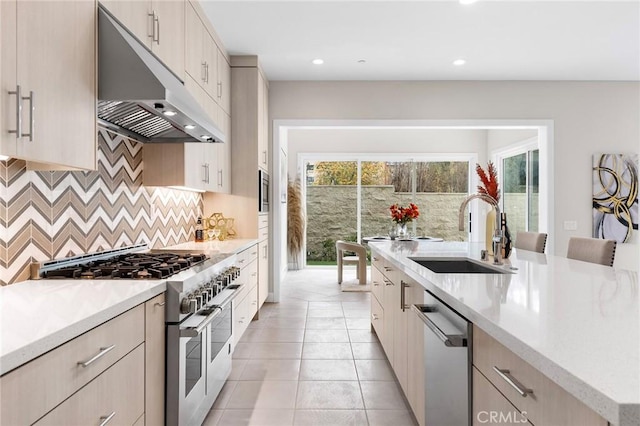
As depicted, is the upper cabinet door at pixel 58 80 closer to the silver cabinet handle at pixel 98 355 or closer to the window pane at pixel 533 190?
the silver cabinet handle at pixel 98 355

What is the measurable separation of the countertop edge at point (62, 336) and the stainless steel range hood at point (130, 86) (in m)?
0.89

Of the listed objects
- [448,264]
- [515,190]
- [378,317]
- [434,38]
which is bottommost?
[378,317]

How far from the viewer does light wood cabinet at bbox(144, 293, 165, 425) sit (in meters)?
1.56

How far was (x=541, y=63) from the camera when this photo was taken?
4.59 metres

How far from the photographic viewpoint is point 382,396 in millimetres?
2484

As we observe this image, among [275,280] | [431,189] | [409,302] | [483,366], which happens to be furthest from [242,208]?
[431,189]

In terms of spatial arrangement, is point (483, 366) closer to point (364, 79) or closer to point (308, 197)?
point (364, 79)

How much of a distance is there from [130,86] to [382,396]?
2.26 metres

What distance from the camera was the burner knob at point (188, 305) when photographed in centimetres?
174

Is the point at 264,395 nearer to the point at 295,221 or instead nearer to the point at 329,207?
the point at 295,221

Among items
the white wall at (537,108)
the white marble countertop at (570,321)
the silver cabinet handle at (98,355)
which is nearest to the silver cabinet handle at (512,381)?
the white marble countertop at (570,321)

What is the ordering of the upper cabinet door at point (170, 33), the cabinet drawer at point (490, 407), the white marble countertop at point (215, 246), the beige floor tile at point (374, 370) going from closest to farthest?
the cabinet drawer at point (490, 407), the upper cabinet door at point (170, 33), the beige floor tile at point (374, 370), the white marble countertop at point (215, 246)

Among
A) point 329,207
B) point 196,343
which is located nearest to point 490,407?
point 196,343

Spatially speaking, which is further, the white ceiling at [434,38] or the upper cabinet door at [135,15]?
the white ceiling at [434,38]
